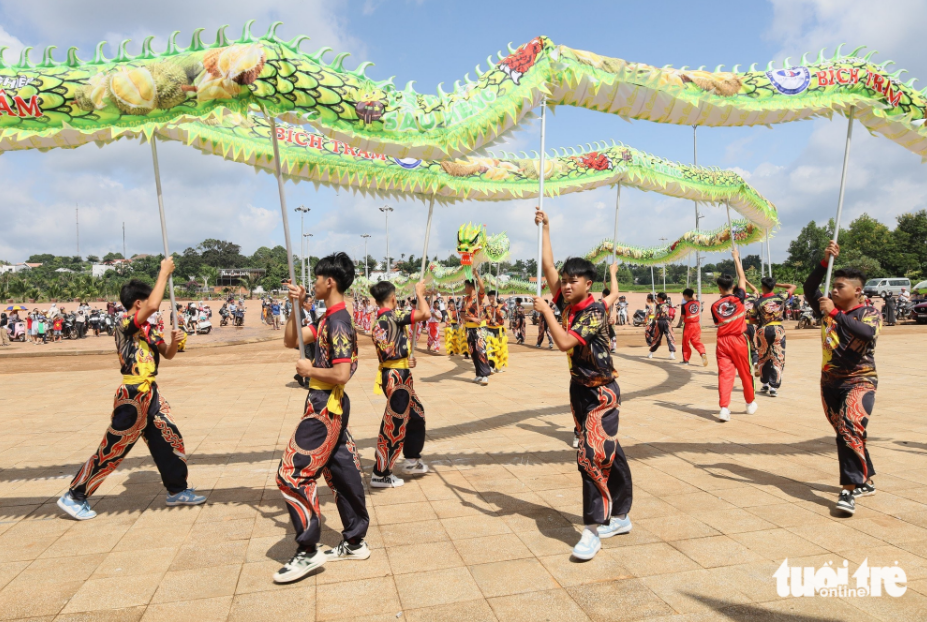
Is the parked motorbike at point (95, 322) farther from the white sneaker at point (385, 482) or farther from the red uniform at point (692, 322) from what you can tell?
the white sneaker at point (385, 482)

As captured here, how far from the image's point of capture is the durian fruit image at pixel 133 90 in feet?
11.7

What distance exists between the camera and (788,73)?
475 cm

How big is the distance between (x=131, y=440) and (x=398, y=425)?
184 cm

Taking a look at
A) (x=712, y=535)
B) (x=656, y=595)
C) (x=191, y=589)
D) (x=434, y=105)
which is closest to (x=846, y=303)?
(x=712, y=535)

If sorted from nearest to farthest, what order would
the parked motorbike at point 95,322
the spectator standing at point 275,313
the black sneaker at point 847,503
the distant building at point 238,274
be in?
the black sneaker at point 847,503, the parked motorbike at point 95,322, the spectator standing at point 275,313, the distant building at point 238,274

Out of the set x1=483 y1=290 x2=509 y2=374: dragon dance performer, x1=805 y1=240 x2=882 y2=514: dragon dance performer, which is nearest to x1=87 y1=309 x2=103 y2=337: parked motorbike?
x1=483 y1=290 x2=509 y2=374: dragon dance performer

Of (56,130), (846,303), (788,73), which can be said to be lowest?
(846,303)

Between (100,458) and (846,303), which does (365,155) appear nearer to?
(100,458)

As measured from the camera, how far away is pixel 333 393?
10.1 feet

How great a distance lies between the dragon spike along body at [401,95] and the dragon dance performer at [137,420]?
1060 mm

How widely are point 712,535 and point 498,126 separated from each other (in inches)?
124

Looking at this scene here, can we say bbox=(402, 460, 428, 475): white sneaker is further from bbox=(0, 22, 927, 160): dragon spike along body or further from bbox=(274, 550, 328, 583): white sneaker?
bbox=(0, 22, 927, 160): dragon spike along body

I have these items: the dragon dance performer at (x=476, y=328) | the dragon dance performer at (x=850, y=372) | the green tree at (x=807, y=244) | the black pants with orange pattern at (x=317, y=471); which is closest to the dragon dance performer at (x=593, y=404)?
the black pants with orange pattern at (x=317, y=471)

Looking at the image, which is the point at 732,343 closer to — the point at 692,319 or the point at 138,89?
the point at 692,319
